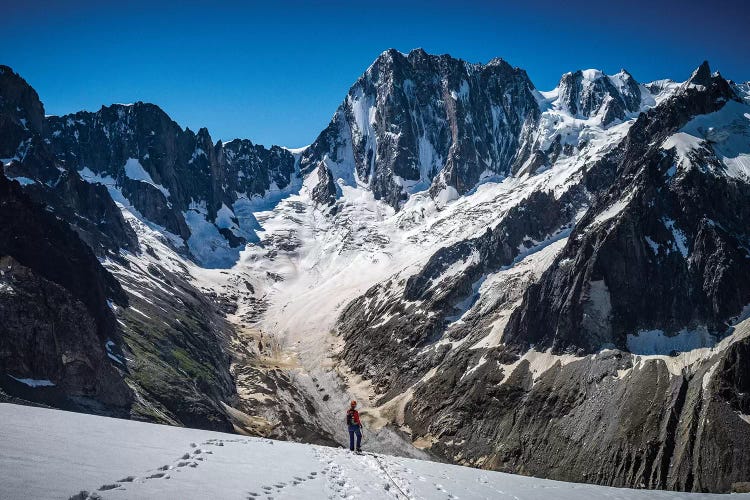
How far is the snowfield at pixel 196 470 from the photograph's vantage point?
13.6 meters

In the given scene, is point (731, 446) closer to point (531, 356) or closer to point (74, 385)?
point (531, 356)

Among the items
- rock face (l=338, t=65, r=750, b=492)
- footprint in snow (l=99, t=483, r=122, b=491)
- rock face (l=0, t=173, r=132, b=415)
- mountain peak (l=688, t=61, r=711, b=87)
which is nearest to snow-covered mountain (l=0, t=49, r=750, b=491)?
rock face (l=338, t=65, r=750, b=492)

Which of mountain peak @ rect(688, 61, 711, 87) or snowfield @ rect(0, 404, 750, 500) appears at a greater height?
mountain peak @ rect(688, 61, 711, 87)

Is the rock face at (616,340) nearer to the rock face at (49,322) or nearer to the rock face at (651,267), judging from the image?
the rock face at (651,267)

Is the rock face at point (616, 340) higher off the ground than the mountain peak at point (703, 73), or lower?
lower

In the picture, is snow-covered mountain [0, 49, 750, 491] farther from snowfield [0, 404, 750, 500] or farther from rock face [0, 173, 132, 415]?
snowfield [0, 404, 750, 500]

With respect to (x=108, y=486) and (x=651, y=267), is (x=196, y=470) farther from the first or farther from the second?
(x=651, y=267)

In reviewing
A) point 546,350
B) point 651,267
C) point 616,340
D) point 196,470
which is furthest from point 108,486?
point 651,267

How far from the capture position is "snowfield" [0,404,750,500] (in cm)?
1363

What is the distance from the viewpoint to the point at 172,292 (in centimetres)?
16975

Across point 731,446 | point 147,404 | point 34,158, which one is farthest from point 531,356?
point 34,158

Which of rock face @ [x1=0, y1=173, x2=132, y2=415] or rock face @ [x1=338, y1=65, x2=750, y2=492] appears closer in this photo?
rock face @ [x1=0, y1=173, x2=132, y2=415]

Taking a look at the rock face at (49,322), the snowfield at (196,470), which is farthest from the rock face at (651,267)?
the snowfield at (196,470)

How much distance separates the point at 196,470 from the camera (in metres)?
16.3
